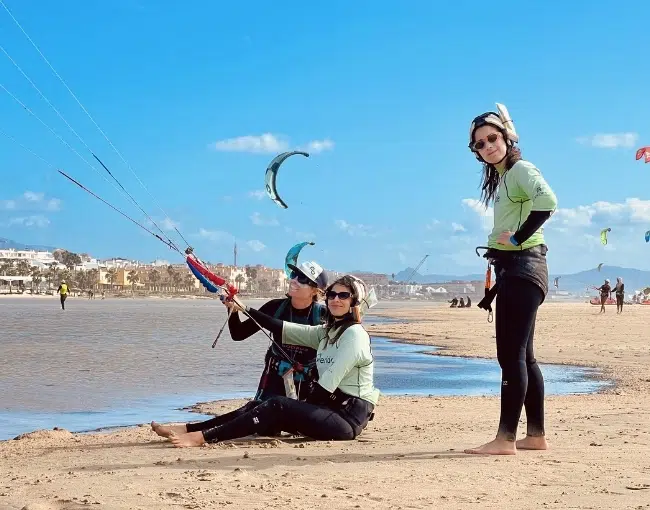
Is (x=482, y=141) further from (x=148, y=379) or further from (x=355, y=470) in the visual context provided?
(x=148, y=379)

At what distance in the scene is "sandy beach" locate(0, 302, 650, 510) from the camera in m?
4.17

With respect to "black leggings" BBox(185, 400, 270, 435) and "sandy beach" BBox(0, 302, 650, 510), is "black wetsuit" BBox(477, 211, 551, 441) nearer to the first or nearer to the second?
"sandy beach" BBox(0, 302, 650, 510)

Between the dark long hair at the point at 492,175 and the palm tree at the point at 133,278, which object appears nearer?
the dark long hair at the point at 492,175

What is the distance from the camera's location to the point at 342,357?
576 cm

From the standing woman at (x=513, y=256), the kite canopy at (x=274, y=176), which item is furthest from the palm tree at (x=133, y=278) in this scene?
the standing woman at (x=513, y=256)

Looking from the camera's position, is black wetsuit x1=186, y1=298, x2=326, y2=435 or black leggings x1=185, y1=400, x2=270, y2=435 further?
black wetsuit x1=186, y1=298, x2=326, y2=435

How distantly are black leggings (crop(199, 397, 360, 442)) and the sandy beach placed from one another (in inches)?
3.7

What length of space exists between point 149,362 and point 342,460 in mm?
10484

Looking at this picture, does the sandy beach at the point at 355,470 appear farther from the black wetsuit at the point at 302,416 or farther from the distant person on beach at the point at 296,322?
the distant person on beach at the point at 296,322

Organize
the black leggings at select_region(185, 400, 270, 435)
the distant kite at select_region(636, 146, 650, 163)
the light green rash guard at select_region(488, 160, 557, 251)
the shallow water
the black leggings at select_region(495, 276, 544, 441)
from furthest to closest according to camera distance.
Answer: the distant kite at select_region(636, 146, 650, 163) < the shallow water < the black leggings at select_region(185, 400, 270, 435) < the black leggings at select_region(495, 276, 544, 441) < the light green rash guard at select_region(488, 160, 557, 251)

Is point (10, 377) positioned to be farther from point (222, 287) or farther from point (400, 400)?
point (222, 287)

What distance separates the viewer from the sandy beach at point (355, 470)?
164 inches

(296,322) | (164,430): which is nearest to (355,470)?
(164,430)

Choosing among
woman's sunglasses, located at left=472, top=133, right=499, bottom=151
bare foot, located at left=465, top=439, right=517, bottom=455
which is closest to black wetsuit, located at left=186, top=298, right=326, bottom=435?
bare foot, located at left=465, top=439, right=517, bottom=455
